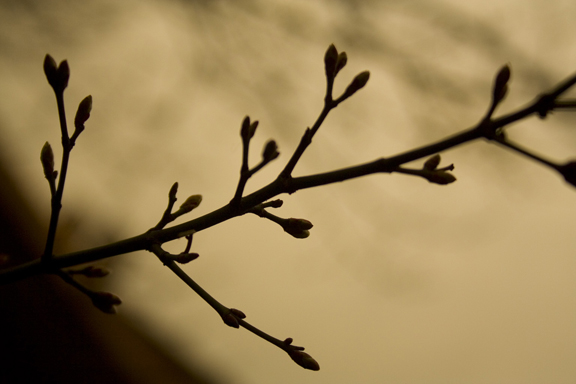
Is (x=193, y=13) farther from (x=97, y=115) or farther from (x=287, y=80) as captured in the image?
(x=97, y=115)

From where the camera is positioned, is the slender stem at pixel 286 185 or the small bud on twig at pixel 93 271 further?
the small bud on twig at pixel 93 271

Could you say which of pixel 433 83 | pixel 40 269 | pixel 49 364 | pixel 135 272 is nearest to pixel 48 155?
pixel 40 269

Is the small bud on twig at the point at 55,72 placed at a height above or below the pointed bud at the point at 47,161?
above

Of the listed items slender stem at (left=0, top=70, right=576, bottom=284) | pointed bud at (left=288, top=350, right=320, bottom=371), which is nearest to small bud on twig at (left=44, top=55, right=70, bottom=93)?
slender stem at (left=0, top=70, right=576, bottom=284)

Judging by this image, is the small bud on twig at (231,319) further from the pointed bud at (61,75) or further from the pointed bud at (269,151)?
the pointed bud at (61,75)

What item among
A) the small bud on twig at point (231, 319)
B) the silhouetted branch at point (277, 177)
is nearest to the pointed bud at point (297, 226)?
the silhouetted branch at point (277, 177)

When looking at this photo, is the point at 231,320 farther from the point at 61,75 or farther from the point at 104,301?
the point at 61,75

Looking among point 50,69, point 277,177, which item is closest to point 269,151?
point 277,177

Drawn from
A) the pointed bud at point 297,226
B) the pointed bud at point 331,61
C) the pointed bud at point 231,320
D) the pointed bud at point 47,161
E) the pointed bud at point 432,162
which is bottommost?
the pointed bud at point 231,320
